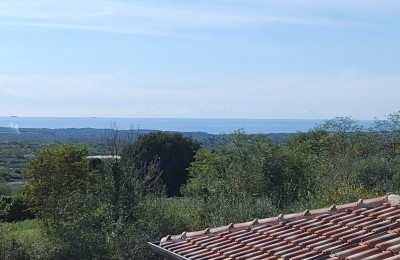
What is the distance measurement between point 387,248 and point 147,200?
1608 cm

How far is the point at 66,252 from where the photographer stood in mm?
18906

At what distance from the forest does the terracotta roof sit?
30.8ft

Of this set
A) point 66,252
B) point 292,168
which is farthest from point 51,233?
point 292,168

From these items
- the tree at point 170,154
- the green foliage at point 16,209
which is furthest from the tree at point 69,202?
the tree at point 170,154

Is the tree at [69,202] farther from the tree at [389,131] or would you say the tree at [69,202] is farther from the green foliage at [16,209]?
the tree at [389,131]

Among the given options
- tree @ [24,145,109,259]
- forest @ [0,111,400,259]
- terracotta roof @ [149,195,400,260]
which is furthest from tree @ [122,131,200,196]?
terracotta roof @ [149,195,400,260]

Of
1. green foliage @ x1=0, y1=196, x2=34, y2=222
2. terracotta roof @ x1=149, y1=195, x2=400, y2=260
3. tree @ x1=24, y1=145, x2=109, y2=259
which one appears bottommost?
green foliage @ x1=0, y1=196, x2=34, y2=222

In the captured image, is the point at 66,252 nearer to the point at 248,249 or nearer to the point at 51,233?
the point at 51,233

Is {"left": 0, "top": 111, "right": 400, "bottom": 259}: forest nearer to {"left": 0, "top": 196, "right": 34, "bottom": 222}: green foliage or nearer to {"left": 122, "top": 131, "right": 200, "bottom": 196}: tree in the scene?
{"left": 0, "top": 196, "right": 34, "bottom": 222}: green foliage

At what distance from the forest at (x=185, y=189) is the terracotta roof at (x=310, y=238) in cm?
938

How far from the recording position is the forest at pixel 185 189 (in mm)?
19156

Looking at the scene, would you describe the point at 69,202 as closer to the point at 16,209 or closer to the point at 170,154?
the point at 16,209

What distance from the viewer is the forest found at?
19156mm

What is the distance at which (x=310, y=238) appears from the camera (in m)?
8.02
